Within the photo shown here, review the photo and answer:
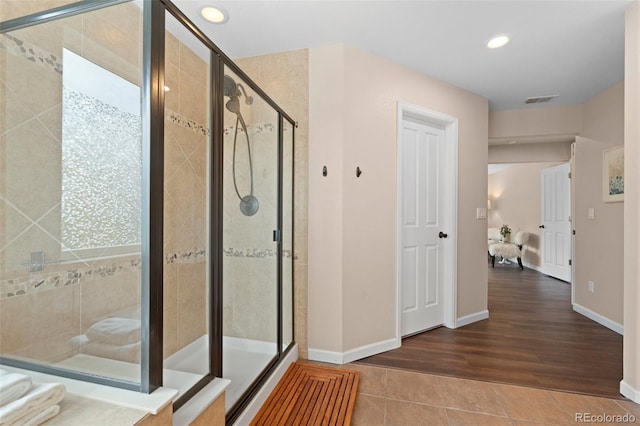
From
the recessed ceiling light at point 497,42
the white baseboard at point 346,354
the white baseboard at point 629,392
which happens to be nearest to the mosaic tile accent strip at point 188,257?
the white baseboard at point 346,354

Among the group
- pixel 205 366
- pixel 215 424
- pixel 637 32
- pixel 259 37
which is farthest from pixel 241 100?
pixel 637 32

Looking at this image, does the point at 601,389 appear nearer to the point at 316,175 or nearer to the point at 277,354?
the point at 277,354

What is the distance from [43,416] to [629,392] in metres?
2.90

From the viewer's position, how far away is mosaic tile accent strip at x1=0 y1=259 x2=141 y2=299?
1.07 meters

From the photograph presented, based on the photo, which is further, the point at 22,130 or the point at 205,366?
the point at 205,366

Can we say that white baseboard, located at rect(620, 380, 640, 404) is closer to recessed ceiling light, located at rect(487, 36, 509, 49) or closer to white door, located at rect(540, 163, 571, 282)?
recessed ceiling light, located at rect(487, 36, 509, 49)

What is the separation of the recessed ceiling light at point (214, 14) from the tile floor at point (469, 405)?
2.62 meters

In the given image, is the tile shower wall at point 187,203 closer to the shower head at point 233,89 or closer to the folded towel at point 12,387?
the shower head at point 233,89

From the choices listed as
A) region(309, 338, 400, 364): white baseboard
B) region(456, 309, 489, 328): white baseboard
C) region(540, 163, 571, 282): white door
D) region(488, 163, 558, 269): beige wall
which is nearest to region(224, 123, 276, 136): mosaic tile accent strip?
region(309, 338, 400, 364): white baseboard

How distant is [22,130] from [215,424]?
1.41 meters

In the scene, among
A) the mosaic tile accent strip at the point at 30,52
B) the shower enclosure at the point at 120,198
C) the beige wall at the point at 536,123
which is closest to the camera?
the shower enclosure at the point at 120,198

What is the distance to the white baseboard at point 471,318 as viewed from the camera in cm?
288

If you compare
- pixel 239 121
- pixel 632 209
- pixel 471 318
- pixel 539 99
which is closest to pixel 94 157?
pixel 239 121

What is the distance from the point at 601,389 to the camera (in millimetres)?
1829
